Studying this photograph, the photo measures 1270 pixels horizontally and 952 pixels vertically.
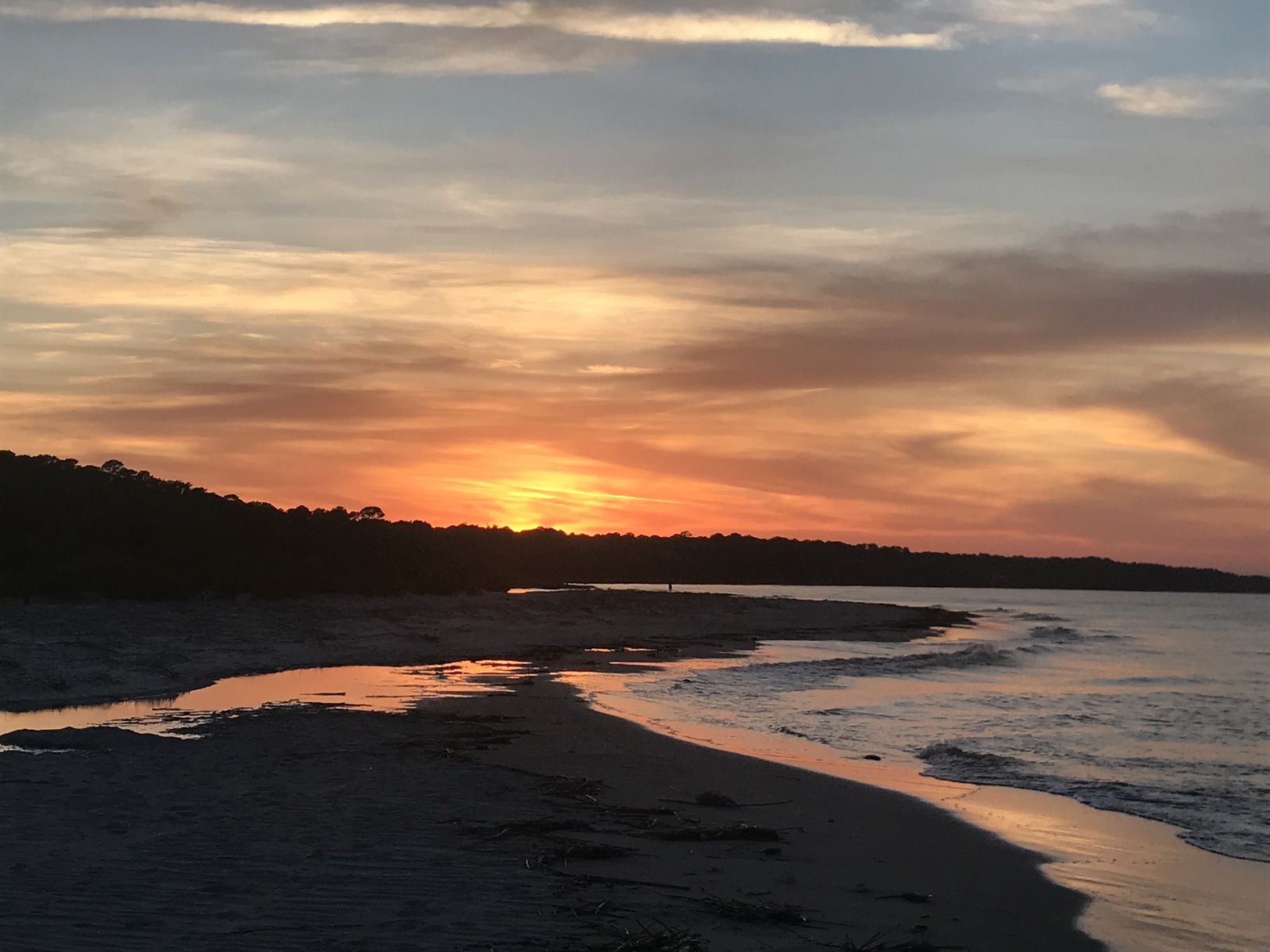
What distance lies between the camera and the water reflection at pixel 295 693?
64.6 ft

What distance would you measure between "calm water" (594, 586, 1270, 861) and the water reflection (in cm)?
513

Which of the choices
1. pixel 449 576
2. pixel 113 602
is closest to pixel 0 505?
pixel 113 602

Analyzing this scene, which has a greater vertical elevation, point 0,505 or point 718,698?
point 0,505

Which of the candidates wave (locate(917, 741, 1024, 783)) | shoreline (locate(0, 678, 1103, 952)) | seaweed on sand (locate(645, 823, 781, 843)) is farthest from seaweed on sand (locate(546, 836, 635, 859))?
wave (locate(917, 741, 1024, 783))

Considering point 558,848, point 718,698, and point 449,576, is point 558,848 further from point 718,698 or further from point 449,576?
point 449,576

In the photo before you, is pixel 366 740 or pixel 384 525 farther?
pixel 384 525

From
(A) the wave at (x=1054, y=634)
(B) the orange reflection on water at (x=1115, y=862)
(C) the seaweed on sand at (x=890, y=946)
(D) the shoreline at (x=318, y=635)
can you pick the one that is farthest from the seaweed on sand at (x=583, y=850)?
(A) the wave at (x=1054, y=634)

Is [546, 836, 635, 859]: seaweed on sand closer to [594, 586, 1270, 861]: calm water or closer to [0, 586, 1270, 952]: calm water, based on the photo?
[0, 586, 1270, 952]: calm water

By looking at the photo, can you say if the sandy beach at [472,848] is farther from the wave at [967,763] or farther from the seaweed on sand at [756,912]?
the wave at [967,763]

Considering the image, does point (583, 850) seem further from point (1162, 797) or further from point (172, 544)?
point (172, 544)

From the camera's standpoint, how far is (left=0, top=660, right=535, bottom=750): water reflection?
775 inches

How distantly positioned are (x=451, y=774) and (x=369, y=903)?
19.7ft

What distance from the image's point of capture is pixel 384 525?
80.8 metres

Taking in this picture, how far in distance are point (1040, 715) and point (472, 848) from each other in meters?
20.1
